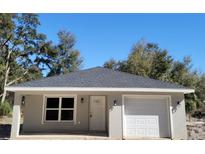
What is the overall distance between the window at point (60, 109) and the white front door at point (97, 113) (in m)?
1.12

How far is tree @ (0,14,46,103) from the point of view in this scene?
29.8m

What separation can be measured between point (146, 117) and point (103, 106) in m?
2.82

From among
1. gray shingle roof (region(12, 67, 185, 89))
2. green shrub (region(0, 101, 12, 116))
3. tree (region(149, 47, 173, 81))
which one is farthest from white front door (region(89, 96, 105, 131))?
tree (region(149, 47, 173, 81))

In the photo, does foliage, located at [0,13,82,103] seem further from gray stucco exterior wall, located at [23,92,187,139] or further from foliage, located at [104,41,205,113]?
gray stucco exterior wall, located at [23,92,187,139]

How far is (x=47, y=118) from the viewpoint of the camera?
42.1ft

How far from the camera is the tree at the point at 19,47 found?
29828 mm

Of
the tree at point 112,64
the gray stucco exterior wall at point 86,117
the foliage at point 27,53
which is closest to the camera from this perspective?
the gray stucco exterior wall at point 86,117

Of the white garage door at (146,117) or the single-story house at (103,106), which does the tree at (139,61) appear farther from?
the white garage door at (146,117)

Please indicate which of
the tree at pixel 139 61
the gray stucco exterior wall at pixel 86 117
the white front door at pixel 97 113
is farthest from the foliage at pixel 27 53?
the white front door at pixel 97 113

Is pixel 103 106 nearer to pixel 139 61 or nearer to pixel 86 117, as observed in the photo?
pixel 86 117
